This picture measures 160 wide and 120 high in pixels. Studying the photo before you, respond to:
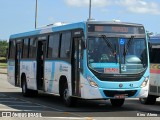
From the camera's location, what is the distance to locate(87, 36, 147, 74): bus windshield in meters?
15.6

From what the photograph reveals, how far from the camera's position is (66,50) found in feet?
56.9

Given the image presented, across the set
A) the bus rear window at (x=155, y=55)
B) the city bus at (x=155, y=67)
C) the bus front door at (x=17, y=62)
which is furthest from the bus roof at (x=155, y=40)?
the bus front door at (x=17, y=62)

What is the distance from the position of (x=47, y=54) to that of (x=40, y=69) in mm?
1359

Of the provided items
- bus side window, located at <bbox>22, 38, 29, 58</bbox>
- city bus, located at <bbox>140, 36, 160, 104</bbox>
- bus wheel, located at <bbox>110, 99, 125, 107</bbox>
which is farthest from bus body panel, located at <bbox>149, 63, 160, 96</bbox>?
bus side window, located at <bbox>22, 38, 29, 58</bbox>

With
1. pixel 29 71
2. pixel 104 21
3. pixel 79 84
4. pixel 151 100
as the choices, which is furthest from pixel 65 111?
pixel 29 71

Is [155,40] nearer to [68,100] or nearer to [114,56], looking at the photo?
[114,56]

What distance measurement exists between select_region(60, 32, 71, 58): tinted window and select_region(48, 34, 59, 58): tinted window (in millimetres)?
641

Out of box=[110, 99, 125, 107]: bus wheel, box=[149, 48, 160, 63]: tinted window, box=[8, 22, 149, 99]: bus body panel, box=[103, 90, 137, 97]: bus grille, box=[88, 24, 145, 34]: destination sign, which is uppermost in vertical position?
box=[88, 24, 145, 34]: destination sign

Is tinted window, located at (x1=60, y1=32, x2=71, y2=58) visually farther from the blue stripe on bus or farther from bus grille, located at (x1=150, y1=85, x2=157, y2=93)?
bus grille, located at (x1=150, y1=85, x2=157, y2=93)

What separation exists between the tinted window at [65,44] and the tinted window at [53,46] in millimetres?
641

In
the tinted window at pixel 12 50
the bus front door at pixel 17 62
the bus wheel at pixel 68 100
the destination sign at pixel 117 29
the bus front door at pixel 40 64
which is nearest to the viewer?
the destination sign at pixel 117 29

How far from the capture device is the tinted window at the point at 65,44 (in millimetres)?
17203

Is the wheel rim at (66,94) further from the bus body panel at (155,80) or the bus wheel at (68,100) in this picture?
the bus body panel at (155,80)

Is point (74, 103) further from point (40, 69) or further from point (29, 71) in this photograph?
point (29, 71)
